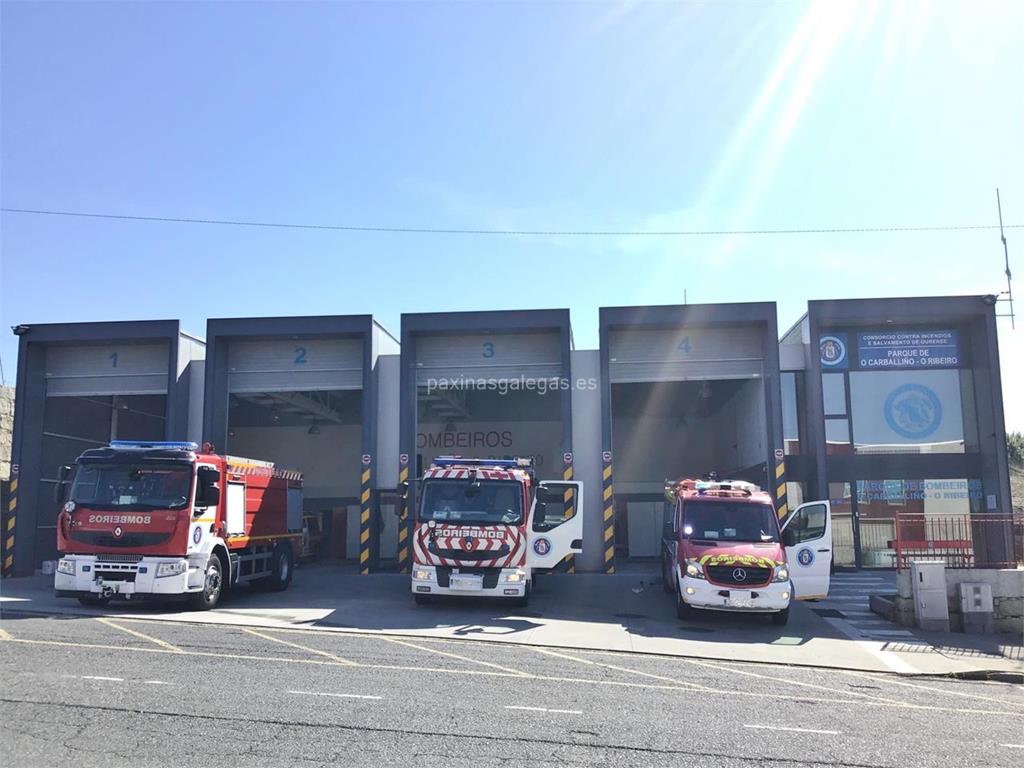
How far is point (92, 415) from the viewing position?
24.3 metres

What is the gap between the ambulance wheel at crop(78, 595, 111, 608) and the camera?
43.6ft

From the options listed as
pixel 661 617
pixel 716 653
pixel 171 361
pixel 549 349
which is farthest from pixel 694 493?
pixel 171 361

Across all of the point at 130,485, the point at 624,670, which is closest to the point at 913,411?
the point at 624,670

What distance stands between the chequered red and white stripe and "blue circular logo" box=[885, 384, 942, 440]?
12.5 meters

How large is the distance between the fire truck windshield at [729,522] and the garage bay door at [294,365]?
439 inches

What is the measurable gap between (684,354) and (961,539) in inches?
348

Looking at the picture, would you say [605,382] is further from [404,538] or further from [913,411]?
[913,411]

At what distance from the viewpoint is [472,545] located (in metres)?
13.8

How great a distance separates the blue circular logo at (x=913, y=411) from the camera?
69.1 ft

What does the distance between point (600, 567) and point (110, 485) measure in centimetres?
1188

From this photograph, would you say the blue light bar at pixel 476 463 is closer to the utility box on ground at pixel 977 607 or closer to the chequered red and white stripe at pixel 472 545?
the chequered red and white stripe at pixel 472 545

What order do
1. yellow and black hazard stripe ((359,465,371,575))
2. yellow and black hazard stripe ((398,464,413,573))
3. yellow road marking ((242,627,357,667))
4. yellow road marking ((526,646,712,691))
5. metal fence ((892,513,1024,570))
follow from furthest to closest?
yellow and black hazard stripe ((359,465,371,575))
yellow and black hazard stripe ((398,464,413,573))
metal fence ((892,513,1024,570))
yellow road marking ((242,627,357,667))
yellow road marking ((526,646,712,691))

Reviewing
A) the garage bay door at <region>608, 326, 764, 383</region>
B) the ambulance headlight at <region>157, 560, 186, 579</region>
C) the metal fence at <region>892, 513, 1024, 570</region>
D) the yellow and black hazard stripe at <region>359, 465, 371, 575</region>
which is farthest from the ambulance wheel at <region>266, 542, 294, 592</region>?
the metal fence at <region>892, 513, 1024, 570</region>

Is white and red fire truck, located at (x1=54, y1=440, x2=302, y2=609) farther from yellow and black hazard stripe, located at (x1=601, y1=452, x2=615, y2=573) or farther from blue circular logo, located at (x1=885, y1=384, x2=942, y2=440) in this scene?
blue circular logo, located at (x1=885, y1=384, x2=942, y2=440)
